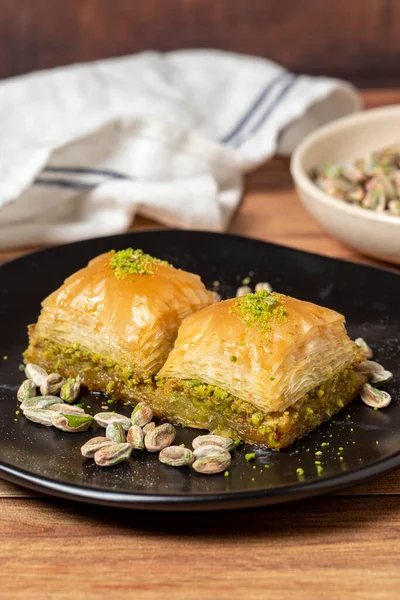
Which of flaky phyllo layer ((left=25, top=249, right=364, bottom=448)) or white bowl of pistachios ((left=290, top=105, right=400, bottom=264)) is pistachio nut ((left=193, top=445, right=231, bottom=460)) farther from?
white bowl of pistachios ((left=290, top=105, right=400, bottom=264))

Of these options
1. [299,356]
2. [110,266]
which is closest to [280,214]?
[110,266]

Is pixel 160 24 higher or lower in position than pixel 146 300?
lower

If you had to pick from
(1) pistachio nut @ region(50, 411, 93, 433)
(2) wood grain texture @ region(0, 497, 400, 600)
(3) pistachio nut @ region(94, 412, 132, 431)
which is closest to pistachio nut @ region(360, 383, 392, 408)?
(2) wood grain texture @ region(0, 497, 400, 600)

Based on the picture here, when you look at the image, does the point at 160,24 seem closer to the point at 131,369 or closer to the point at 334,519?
the point at 131,369

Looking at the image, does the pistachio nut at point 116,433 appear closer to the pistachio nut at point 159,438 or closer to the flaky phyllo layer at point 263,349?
the pistachio nut at point 159,438

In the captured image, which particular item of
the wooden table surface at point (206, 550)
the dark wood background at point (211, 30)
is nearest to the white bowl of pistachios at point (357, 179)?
the wooden table surface at point (206, 550)

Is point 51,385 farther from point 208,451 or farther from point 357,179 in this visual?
point 357,179

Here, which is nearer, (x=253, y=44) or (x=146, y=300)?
(x=146, y=300)
